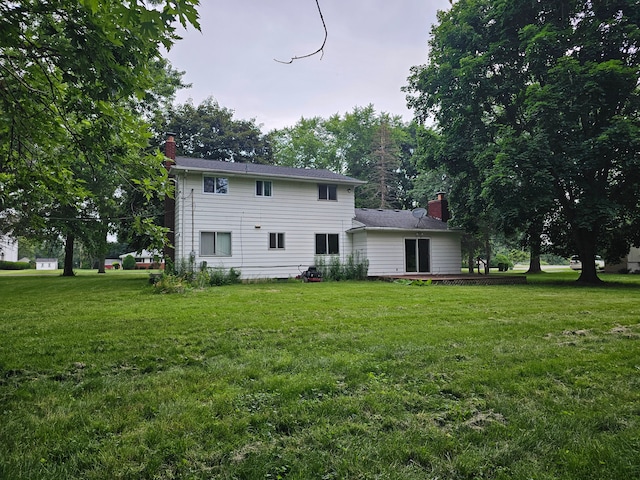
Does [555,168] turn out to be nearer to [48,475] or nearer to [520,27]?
[520,27]

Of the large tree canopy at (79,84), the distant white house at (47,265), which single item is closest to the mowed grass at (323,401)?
the large tree canopy at (79,84)

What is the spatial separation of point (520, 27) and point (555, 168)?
682cm

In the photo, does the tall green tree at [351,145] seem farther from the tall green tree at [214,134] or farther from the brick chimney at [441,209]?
the brick chimney at [441,209]

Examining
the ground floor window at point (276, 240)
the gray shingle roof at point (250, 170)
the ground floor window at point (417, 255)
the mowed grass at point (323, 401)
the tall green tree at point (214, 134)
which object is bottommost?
the mowed grass at point (323, 401)

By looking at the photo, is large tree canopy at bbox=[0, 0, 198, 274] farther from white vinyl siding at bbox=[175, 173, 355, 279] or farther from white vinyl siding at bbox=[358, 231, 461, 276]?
white vinyl siding at bbox=[358, 231, 461, 276]

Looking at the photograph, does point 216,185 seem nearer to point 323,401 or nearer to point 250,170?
point 250,170

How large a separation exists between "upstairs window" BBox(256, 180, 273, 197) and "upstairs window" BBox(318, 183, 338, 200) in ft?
7.85

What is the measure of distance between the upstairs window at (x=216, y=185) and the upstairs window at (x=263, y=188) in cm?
135

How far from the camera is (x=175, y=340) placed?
498cm

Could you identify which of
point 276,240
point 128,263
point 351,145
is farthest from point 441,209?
point 128,263

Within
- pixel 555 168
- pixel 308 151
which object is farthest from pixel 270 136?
pixel 555 168

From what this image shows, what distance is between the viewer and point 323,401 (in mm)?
2885

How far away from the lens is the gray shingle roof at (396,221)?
18031mm

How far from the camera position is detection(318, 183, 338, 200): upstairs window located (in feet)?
58.5
